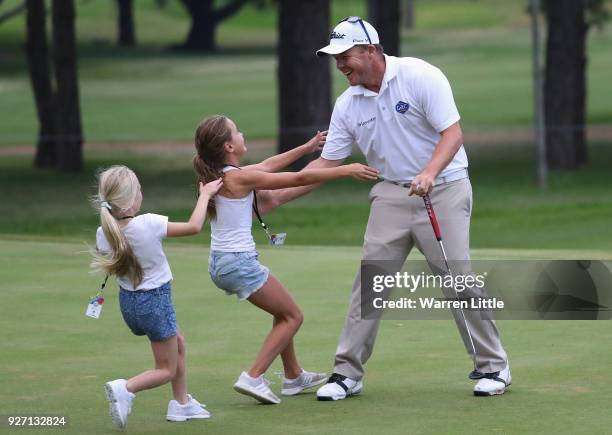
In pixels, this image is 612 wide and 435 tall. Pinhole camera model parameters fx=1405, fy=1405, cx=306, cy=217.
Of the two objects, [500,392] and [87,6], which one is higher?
[500,392]

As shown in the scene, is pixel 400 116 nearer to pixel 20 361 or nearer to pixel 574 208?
pixel 20 361

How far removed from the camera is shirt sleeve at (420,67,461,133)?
7195 millimetres

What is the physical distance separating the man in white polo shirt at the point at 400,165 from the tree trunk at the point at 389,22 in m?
21.4

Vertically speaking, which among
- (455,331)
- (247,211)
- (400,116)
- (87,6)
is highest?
(400,116)

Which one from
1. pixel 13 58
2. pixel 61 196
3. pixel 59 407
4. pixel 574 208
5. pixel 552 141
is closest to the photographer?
pixel 59 407

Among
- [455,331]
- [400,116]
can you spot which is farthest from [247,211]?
[455,331]

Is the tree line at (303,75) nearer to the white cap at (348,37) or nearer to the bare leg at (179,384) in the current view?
the white cap at (348,37)

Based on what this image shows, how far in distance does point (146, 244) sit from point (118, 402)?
75 centimetres

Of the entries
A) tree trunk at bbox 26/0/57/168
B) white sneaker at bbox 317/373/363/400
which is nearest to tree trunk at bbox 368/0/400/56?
tree trunk at bbox 26/0/57/168

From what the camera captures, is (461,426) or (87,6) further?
(87,6)

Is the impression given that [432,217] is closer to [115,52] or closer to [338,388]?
[338,388]

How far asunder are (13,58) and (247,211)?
52938 mm

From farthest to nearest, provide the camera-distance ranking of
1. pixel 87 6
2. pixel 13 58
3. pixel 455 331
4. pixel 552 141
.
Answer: pixel 87 6, pixel 13 58, pixel 552 141, pixel 455 331

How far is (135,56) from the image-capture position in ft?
197
